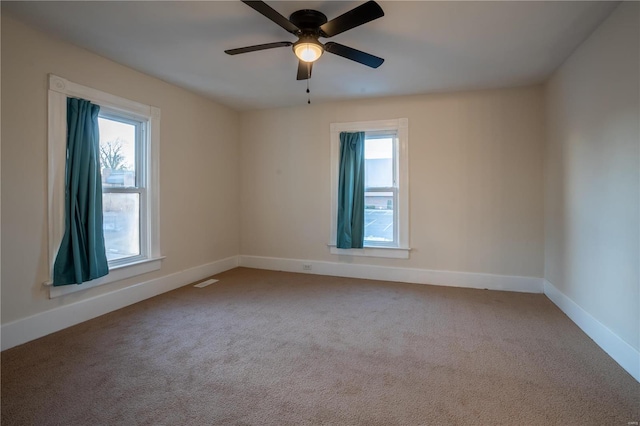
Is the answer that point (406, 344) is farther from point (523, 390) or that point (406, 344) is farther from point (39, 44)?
point (39, 44)

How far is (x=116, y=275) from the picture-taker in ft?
10.6

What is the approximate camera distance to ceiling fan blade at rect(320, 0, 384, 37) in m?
1.88

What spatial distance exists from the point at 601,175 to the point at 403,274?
2434mm

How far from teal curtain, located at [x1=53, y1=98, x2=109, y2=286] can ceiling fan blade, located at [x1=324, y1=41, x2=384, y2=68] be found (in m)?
2.35

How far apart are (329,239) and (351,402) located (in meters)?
2.98

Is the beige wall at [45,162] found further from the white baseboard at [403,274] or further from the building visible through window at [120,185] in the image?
the white baseboard at [403,274]

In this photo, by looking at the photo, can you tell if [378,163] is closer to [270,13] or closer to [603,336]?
[270,13]

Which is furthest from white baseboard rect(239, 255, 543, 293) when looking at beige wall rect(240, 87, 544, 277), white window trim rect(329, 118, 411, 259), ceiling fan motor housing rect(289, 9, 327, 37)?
ceiling fan motor housing rect(289, 9, 327, 37)

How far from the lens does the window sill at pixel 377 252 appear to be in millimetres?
4312

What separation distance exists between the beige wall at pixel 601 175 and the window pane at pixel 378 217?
1.92 meters

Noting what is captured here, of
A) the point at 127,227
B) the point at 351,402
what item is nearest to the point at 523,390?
the point at 351,402

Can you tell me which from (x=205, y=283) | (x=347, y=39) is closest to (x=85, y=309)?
(x=205, y=283)

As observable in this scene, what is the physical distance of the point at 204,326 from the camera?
9.30ft

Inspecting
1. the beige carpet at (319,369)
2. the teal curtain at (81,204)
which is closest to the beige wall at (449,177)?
the beige carpet at (319,369)
